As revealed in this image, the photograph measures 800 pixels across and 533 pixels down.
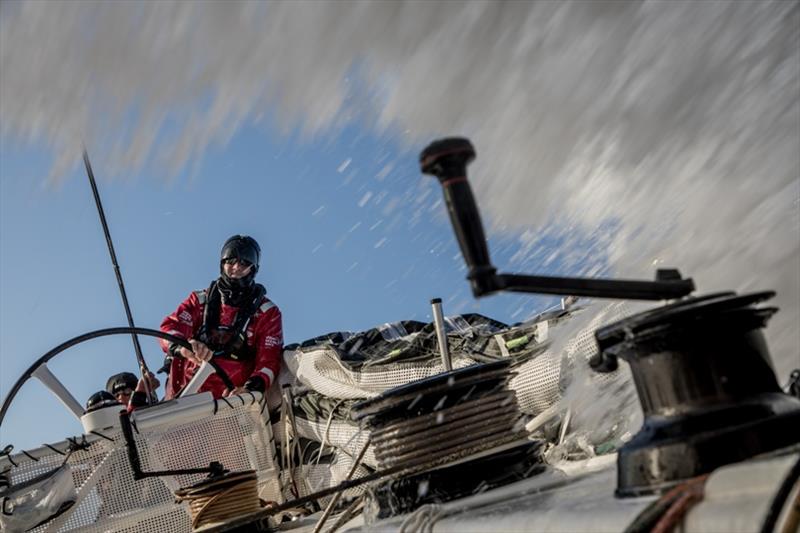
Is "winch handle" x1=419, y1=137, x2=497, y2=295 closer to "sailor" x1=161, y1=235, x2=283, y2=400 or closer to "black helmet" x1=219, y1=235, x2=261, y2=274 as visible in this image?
"sailor" x1=161, y1=235, x2=283, y2=400

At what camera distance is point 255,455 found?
6.26 metres

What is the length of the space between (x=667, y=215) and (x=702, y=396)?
147 cm

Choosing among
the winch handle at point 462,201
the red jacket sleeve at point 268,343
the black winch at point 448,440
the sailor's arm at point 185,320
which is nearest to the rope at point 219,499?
the black winch at point 448,440

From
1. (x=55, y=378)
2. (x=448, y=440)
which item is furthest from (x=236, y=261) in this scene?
(x=448, y=440)

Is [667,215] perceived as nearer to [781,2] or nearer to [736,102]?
[736,102]

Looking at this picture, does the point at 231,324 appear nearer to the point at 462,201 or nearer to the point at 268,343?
the point at 268,343

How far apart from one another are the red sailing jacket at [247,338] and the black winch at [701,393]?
5.30 metres

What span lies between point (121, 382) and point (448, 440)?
753 centimetres

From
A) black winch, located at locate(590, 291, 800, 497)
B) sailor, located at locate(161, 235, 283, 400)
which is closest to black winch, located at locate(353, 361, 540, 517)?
black winch, located at locate(590, 291, 800, 497)

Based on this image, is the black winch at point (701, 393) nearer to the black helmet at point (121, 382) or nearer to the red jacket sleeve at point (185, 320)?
the red jacket sleeve at point (185, 320)

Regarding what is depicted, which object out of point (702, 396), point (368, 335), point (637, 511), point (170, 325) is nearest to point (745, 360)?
point (702, 396)

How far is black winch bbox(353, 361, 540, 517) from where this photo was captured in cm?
306

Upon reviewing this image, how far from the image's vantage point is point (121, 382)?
33.1 ft

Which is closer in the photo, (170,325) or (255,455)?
(255,455)
